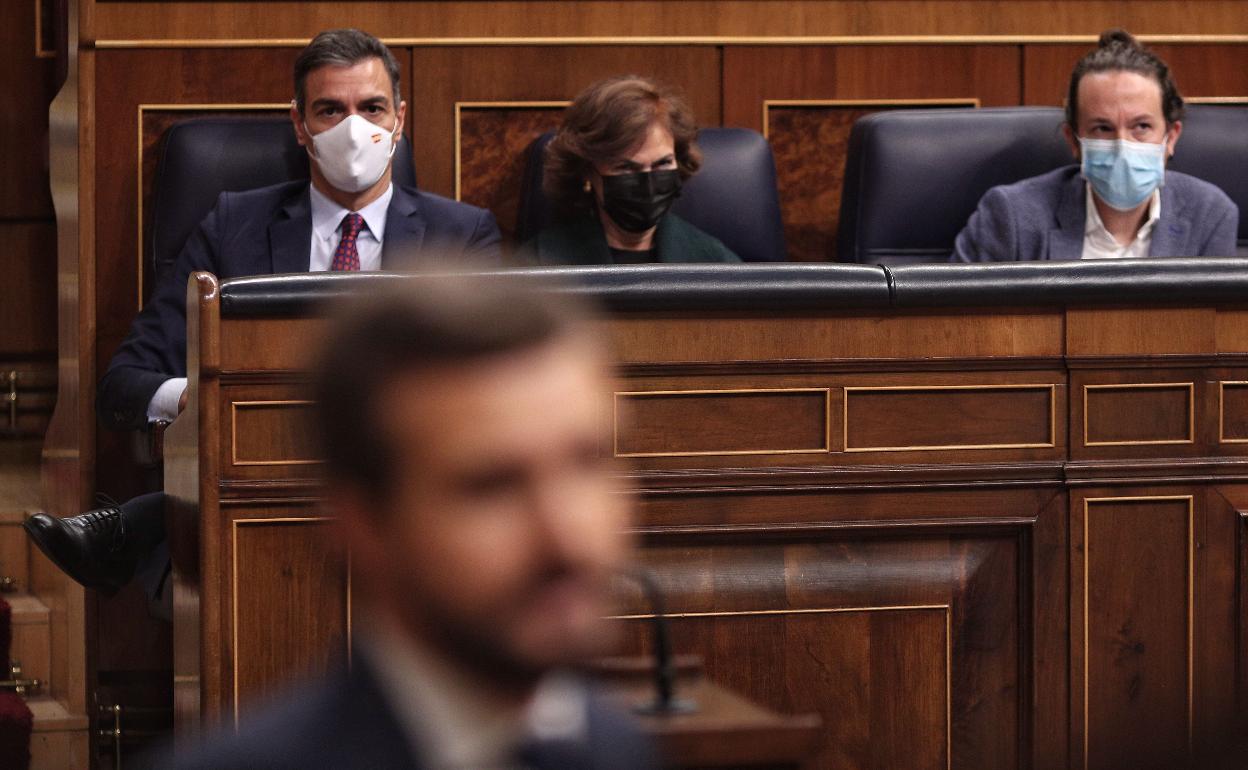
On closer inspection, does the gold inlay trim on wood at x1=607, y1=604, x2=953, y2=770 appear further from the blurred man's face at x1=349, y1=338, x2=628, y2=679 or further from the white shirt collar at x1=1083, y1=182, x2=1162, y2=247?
the blurred man's face at x1=349, y1=338, x2=628, y2=679

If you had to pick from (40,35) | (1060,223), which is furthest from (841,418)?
(40,35)

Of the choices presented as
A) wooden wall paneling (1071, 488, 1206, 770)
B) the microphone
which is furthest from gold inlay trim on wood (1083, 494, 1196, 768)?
the microphone

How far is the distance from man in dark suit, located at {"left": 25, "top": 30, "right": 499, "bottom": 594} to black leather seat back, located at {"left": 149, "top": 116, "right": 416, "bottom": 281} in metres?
0.08

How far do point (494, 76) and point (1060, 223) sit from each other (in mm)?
883

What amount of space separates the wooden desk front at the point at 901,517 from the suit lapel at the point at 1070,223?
58cm

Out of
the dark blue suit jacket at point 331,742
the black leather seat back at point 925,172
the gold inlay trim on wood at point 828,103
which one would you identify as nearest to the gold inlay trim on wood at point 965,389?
the black leather seat back at point 925,172

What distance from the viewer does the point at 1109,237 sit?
2236 millimetres

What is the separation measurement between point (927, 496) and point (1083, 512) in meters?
0.16

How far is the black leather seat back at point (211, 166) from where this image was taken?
90.7 inches

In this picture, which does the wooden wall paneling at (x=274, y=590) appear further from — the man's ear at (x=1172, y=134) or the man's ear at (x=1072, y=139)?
the man's ear at (x=1172, y=134)

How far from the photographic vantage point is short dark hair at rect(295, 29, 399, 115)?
224cm

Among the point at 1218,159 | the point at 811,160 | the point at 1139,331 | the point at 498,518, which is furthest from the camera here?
the point at 811,160

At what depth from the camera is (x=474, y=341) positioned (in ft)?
1.44

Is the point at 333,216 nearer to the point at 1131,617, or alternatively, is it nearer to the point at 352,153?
the point at 352,153
